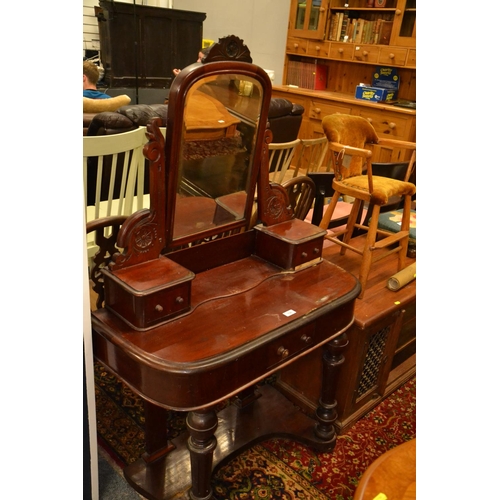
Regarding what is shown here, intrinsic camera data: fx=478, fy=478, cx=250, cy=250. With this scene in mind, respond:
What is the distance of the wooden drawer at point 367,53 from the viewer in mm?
4715

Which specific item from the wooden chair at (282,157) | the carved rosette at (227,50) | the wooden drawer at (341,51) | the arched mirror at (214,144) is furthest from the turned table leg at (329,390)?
the wooden drawer at (341,51)

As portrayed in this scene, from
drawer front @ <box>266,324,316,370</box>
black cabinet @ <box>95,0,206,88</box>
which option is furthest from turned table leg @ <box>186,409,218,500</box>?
black cabinet @ <box>95,0,206,88</box>

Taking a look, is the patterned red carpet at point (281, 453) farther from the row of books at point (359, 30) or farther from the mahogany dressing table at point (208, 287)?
the row of books at point (359, 30)

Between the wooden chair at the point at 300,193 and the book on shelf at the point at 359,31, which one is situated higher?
the book on shelf at the point at 359,31

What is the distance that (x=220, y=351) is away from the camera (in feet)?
3.90

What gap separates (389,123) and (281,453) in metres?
3.54

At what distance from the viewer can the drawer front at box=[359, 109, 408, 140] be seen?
4.40 meters

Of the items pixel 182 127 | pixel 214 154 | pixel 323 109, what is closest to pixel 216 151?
pixel 214 154

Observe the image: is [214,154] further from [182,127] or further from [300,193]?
[300,193]

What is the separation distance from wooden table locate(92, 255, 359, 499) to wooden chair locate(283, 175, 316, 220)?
49 centimetres
